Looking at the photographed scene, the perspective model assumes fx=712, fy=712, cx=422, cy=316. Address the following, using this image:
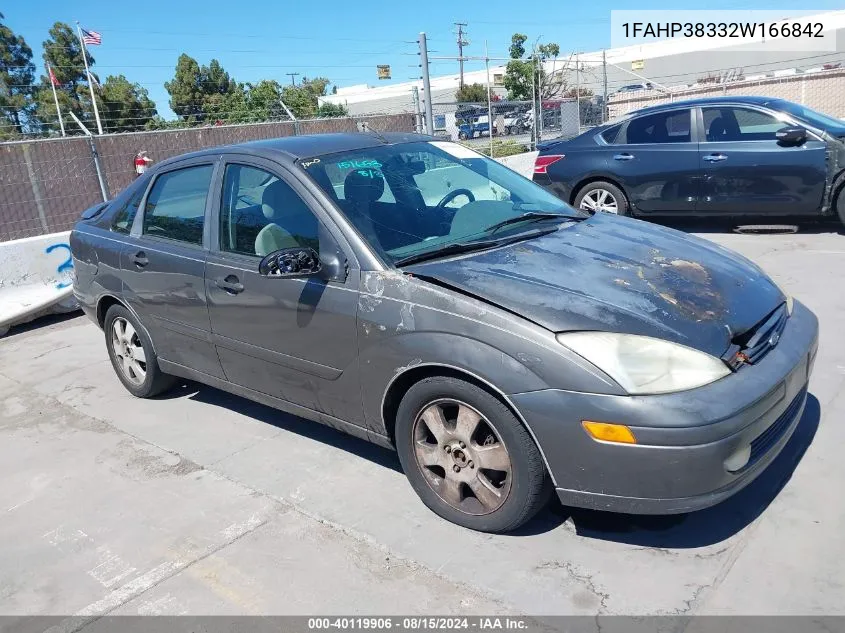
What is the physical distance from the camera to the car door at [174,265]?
4.11 metres

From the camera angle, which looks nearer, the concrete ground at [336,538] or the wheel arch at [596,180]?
the concrete ground at [336,538]

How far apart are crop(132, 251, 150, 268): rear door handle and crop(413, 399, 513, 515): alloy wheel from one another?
7.67 feet

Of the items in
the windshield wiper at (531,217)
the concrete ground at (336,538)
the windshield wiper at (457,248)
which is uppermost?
the windshield wiper at (531,217)

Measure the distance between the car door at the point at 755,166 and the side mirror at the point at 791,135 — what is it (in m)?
0.06

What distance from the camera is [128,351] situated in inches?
197

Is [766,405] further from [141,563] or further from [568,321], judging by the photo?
[141,563]

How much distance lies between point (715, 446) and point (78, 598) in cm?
260

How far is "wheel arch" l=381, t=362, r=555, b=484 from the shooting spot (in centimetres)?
273

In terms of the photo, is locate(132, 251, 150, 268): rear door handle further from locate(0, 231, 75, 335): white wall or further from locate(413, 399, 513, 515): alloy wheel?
locate(0, 231, 75, 335): white wall

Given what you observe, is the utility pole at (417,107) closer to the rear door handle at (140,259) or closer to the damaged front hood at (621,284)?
the rear door handle at (140,259)

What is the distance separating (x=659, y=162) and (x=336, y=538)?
676 centimetres

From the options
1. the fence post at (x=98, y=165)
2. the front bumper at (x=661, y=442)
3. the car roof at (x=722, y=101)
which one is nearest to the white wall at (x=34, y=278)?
the fence post at (x=98, y=165)

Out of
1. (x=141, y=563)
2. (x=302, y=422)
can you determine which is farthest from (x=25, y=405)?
A: (x=141, y=563)

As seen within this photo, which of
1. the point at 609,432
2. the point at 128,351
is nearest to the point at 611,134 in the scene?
the point at 128,351
